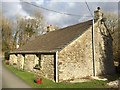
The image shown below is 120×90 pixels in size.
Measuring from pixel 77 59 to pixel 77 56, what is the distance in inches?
11.9

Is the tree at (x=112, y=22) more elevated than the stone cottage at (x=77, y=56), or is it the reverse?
the tree at (x=112, y=22)

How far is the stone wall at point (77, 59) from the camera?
803 inches

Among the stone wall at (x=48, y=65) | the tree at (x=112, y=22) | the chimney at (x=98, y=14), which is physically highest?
the tree at (x=112, y=22)

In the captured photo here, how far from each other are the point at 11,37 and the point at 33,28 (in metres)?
6.85

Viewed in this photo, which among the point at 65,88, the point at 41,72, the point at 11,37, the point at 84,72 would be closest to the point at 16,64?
the point at 41,72

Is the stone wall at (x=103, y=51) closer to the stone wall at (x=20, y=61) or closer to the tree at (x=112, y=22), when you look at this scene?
the stone wall at (x=20, y=61)

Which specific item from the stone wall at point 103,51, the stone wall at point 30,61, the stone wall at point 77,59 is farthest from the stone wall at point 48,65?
the stone wall at point 103,51

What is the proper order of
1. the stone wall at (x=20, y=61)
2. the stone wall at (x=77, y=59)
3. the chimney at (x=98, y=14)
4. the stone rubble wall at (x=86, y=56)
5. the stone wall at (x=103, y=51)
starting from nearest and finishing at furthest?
the stone wall at (x=77, y=59) < the stone rubble wall at (x=86, y=56) < the stone wall at (x=103, y=51) < the chimney at (x=98, y=14) < the stone wall at (x=20, y=61)

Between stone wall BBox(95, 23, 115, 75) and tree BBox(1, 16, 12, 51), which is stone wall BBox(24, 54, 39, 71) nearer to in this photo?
stone wall BBox(95, 23, 115, 75)

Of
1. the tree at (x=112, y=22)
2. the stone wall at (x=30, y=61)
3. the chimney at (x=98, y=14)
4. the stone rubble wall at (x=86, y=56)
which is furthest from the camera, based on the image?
the tree at (x=112, y=22)

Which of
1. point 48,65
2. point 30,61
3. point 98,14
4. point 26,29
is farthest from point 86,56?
point 26,29

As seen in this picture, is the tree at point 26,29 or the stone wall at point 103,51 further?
the tree at point 26,29

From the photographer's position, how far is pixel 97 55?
2400cm

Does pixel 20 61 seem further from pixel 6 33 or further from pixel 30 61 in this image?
pixel 6 33
